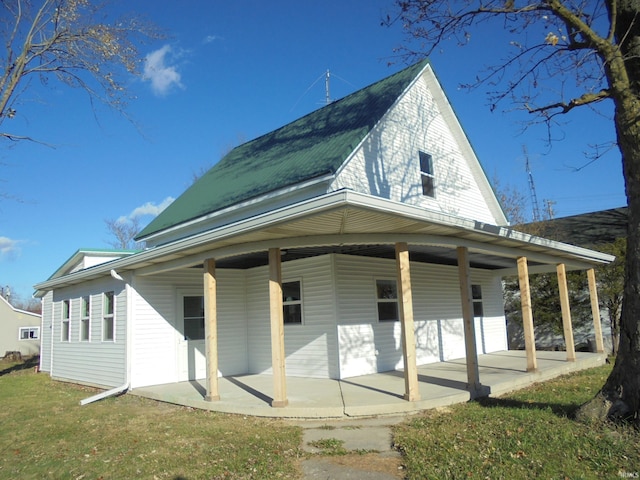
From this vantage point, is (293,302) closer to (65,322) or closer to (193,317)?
(193,317)

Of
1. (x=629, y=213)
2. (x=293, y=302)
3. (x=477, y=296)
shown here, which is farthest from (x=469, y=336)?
(x=477, y=296)

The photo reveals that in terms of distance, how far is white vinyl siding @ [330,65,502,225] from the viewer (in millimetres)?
11258

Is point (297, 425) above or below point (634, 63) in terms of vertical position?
below

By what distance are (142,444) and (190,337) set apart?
17.6 ft

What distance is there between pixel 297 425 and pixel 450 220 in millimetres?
3854

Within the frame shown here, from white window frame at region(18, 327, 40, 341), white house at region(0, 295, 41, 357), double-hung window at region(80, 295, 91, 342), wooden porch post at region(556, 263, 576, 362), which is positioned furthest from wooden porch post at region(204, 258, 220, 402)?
white window frame at region(18, 327, 40, 341)

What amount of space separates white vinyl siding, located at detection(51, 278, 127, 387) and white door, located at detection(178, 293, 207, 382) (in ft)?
4.12

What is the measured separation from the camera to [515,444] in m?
5.42

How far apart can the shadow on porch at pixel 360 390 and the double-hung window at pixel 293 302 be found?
4.76 ft

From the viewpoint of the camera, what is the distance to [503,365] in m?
11.5

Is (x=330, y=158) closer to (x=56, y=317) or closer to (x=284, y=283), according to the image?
(x=284, y=283)

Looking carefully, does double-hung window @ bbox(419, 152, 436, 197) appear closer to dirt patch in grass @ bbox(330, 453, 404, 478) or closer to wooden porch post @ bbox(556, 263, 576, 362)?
wooden porch post @ bbox(556, 263, 576, 362)

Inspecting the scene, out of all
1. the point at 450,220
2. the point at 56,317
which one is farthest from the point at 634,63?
the point at 56,317

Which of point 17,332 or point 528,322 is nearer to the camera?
point 528,322
